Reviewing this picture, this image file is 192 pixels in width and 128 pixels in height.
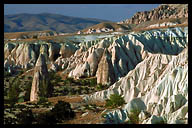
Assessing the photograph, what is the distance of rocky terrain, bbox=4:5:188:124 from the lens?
2520 cm

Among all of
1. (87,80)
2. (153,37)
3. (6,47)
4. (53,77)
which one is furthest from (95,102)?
(6,47)

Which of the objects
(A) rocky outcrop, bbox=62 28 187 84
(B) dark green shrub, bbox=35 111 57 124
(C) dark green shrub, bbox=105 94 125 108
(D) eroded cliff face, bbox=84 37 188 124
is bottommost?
(B) dark green shrub, bbox=35 111 57 124

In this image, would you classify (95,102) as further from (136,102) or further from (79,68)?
(79,68)

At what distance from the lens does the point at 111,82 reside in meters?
49.1

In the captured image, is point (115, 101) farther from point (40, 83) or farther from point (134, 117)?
point (40, 83)

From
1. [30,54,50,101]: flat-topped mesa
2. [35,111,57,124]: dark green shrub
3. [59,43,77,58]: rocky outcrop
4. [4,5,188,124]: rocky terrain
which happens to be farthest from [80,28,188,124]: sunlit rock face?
[59,43,77,58]: rocky outcrop

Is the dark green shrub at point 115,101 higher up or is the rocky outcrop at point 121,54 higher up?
the rocky outcrop at point 121,54

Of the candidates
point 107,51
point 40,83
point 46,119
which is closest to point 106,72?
point 107,51

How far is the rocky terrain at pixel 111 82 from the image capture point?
25.2 meters

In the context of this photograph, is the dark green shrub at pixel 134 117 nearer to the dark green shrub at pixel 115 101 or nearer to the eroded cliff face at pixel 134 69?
the eroded cliff face at pixel 134 69

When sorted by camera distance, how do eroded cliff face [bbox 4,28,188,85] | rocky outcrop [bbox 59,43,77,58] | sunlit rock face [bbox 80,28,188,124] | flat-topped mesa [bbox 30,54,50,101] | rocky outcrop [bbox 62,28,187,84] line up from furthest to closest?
rocky outcrop [bbox 59,43,77,58] < eroded cliff face [bbox 4,28,188,85] < rocky outcrop [bbox 62,28,187,84] < flat-topped mesa [bbox 30,54,50,101] < sunlit rock face [bbox 80,28,188,124]

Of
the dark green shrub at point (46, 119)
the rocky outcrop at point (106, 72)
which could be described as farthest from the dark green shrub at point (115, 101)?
the rocky outcrop at point (106, 72)

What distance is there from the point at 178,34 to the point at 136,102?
6469 centimetres

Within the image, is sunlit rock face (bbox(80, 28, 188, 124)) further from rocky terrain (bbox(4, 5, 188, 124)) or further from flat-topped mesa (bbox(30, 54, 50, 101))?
flat-topped mesa (bbox(30, 54, 50, 101))
